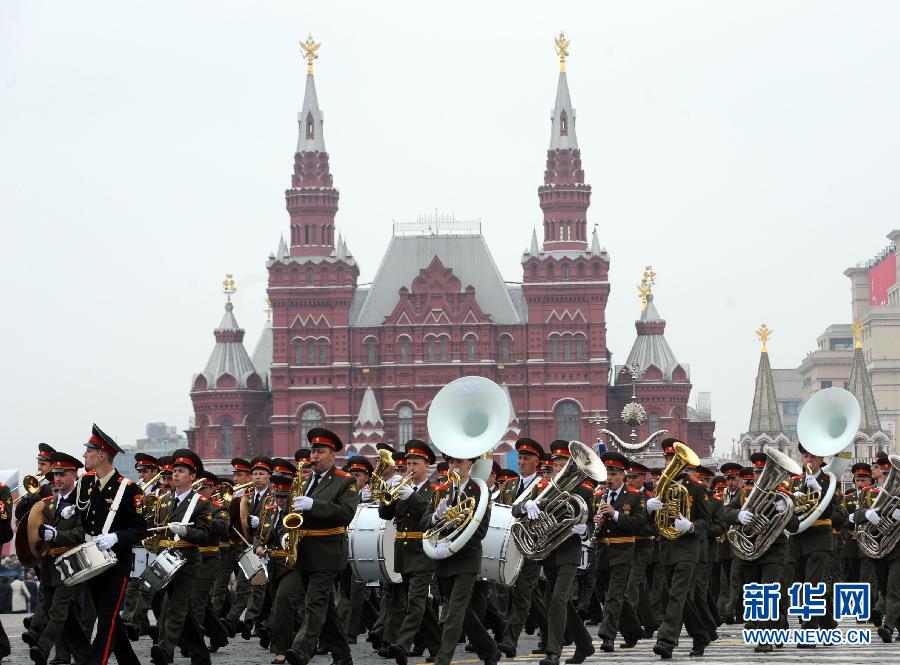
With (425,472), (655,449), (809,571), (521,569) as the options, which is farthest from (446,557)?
(655,449)

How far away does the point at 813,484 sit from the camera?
16.5 metres

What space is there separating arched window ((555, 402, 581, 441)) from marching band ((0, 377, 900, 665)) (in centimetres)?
6797

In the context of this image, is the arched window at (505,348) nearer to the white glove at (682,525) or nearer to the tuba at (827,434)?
the tuba at (827,434)

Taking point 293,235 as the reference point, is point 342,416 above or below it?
below

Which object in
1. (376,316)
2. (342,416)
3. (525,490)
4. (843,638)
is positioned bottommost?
(843,638)

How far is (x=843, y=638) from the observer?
56.0 ft

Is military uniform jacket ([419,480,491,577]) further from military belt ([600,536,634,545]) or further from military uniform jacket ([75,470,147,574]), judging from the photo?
military belt ([600,536,634,545])

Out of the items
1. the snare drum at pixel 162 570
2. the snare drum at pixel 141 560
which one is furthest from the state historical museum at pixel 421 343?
the snare drum at pixel 162 570

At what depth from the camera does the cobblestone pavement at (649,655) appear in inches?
579

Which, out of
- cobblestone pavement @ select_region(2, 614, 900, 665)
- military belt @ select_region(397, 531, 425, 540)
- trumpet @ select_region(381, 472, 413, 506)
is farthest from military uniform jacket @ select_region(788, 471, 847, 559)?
trumpet @ select_region(381, 472, 413, 506)

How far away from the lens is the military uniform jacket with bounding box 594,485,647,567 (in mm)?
16656

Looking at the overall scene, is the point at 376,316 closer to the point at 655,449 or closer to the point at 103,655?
the point at 655,449

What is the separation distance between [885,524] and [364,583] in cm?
531

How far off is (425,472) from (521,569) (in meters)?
1.72
